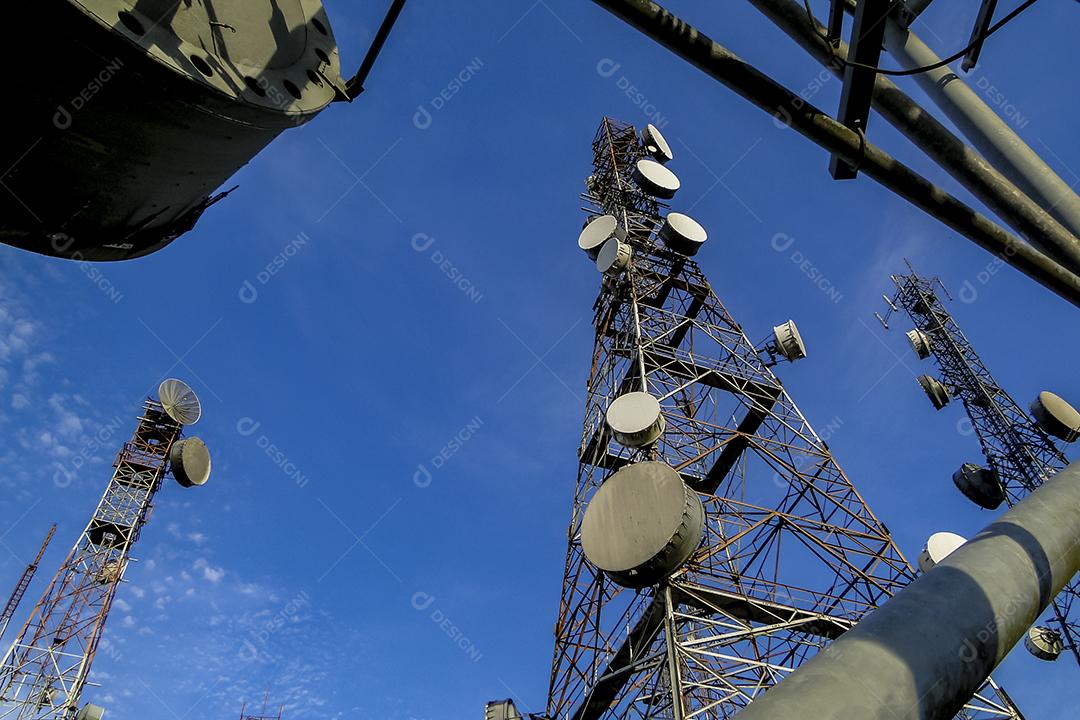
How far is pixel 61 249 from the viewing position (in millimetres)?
2760

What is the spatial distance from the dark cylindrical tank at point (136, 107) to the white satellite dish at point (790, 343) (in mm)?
15418


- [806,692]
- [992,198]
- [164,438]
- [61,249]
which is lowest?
[164,438]

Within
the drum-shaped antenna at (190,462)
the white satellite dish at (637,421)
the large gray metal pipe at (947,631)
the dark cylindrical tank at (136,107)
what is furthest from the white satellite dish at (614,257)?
the drum-shaped antenna at (190,462)

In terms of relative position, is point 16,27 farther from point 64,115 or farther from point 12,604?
point 12,604

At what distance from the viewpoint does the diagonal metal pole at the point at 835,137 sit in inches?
131

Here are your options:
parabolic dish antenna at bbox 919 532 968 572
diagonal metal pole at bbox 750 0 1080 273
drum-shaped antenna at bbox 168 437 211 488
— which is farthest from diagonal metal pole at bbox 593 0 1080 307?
drum-shaped antenna at bbox 168 437 211 488

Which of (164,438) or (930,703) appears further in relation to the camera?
(164,438)

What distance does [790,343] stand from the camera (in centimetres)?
1683

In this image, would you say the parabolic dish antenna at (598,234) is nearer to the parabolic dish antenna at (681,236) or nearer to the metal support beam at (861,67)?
the parabolic dish antenna at (681,236)

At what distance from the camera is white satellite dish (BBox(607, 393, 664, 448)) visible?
11852 millimetres

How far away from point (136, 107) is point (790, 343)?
1634 centimetres

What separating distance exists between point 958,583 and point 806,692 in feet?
2.72

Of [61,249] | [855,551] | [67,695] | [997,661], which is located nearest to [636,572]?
[855,551]

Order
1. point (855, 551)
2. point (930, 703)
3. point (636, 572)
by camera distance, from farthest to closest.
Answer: point (855, 551) → point (636, 572) → point (930, 703)
